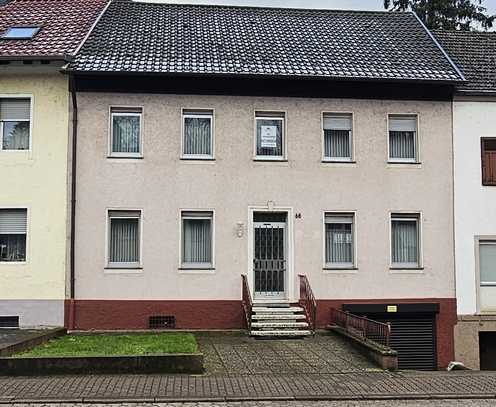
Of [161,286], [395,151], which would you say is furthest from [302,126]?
[161,286]

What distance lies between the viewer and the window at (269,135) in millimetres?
21156

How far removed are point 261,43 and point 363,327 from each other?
9.62 meters

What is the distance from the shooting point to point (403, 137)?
857 inches

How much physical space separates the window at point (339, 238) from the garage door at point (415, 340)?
79.1 inches

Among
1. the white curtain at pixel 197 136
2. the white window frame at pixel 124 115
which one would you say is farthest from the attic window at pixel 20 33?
the white curtain at pixel 197 136

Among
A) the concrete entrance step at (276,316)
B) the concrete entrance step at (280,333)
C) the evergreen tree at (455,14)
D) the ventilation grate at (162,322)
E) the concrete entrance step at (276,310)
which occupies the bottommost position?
the concrete entrance step at (280,333)

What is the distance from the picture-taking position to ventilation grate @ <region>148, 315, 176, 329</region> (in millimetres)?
20172

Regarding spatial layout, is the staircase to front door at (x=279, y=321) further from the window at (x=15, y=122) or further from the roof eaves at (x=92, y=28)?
the roof eaves at (x=92, y=28)

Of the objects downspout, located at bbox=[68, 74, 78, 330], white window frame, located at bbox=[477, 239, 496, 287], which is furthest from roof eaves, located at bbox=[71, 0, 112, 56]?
white window frame, located at bbox=[477, 239, 496, 287]

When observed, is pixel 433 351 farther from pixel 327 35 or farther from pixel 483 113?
pixel 327 35

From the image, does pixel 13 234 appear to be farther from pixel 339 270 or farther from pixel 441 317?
pixel 441 317

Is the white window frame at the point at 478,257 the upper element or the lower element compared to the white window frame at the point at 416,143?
lower

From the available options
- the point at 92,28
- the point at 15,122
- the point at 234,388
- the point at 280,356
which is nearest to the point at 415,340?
the point at 280,356

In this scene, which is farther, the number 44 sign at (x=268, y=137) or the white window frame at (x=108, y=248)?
the number 44 sign at (x=268, y=137)
